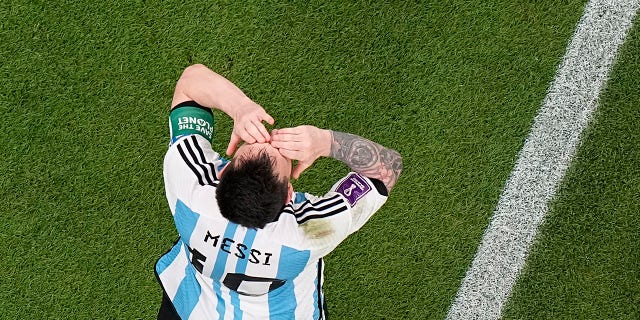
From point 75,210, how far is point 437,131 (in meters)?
2.45

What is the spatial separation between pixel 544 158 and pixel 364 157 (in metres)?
1.90

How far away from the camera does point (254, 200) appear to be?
7.65 feet

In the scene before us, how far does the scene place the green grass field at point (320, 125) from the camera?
4.08 metres

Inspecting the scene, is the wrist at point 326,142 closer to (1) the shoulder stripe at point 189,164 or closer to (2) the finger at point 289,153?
(2) the finger at point 289,153

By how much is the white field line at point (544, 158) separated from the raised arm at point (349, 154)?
164cm

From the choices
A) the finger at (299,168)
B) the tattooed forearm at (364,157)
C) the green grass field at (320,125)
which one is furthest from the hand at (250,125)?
the green grass field at (320,125)

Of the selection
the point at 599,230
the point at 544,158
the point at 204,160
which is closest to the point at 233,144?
the point at 204,160

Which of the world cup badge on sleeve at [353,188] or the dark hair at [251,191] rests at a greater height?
the dark hair at [251,191]

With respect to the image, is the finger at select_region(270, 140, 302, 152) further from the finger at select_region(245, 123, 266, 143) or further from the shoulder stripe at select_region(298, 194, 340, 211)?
the shoulder stripe at select_region(298, 194, 340, 211)

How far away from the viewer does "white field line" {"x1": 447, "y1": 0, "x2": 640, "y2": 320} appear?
4.07m

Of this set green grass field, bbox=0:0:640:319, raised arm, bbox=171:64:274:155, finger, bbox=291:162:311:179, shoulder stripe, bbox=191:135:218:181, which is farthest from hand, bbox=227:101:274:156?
green grass field, bbox=0:0:640:319

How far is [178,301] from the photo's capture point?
3.04 m

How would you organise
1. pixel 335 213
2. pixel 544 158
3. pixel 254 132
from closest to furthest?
1. pixel 254 132
2. pixel 335 213
3. pixel 544 158

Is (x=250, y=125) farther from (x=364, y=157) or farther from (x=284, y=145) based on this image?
(x=364, y=157)
